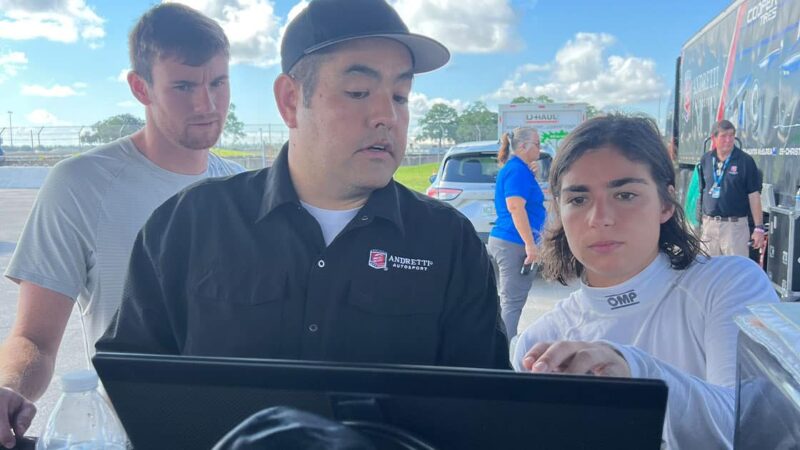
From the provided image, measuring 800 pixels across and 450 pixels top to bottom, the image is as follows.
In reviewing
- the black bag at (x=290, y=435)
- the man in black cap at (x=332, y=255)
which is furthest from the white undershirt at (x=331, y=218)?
the black bag at (x=290, y=435)

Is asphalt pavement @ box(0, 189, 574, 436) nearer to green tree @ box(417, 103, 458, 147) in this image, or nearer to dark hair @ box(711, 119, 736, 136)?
dark hair @ box(711, 119, 736, 136)

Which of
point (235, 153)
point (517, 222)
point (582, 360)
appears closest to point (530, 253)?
point (517, 222)

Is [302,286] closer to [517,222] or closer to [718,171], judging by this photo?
[517,222]

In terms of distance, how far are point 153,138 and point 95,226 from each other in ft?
1.37

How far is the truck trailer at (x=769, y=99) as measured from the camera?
5633 millimetres

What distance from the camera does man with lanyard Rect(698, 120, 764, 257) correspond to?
641 cm

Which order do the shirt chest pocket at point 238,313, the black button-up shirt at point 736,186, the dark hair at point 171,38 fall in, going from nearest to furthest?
1. the shirt chest pocket at point 238,313
2. the dark hair at point 171,38
3. the black button-up shirt at point 736,186

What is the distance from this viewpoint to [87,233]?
2.09m

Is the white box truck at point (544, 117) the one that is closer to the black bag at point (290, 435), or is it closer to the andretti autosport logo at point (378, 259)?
the andretti autosport logo at point (378, 259)

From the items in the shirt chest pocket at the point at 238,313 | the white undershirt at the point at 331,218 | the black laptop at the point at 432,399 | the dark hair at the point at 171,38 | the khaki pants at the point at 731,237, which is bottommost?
the khaki pants at the point at 731,237

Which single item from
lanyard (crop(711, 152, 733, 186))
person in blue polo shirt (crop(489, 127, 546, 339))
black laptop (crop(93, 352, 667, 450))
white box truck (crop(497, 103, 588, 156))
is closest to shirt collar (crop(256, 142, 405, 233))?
black laptop (crop(93, 352, 667, 450))

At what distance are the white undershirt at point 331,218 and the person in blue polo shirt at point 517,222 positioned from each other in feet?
11.0

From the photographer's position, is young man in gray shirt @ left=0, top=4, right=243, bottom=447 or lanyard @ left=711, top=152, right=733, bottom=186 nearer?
young man in gray shirt @ left=0, top=4, right=243, bottom=447

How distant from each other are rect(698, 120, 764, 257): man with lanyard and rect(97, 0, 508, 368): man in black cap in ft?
18.7
